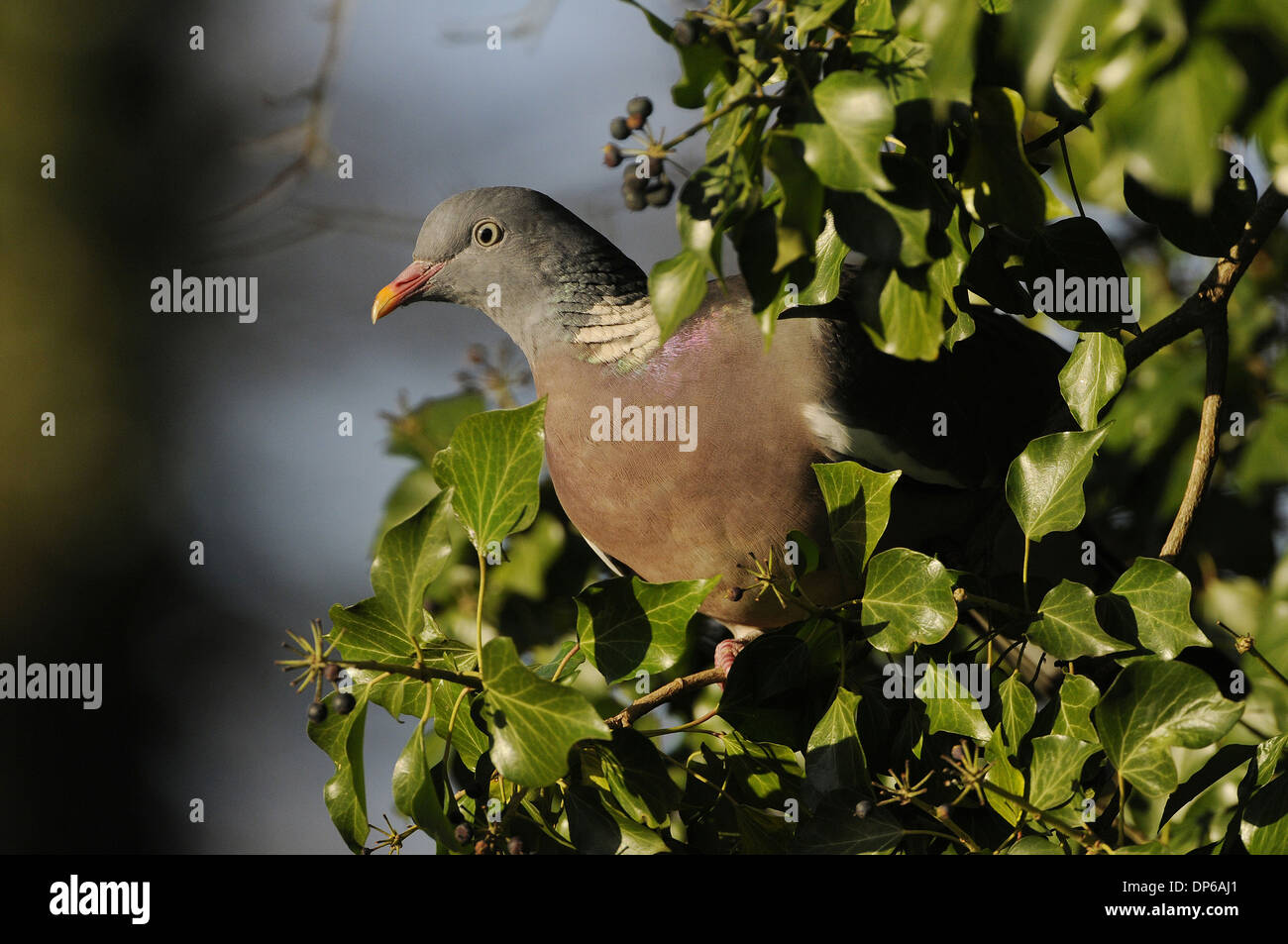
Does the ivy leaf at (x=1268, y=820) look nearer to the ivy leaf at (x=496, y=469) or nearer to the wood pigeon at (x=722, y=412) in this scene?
the wood pigeon at (x=722, y=412)

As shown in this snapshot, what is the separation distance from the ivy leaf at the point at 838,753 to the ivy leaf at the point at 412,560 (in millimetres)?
475

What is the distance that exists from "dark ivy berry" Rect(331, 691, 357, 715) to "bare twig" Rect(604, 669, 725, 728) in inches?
12.1

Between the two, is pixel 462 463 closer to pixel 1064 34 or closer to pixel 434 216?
pixel 1064 34

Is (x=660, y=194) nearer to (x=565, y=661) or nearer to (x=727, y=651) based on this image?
(x=565, y=661)

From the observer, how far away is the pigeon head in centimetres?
207

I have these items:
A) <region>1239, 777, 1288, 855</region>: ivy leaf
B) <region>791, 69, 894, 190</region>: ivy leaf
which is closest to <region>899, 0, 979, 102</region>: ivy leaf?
<region>791, 69, 894, 190</region>: ivy leaf

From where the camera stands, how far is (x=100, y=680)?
5.18 metres

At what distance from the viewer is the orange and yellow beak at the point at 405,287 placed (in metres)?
2.23

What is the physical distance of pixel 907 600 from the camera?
1241 millimetres

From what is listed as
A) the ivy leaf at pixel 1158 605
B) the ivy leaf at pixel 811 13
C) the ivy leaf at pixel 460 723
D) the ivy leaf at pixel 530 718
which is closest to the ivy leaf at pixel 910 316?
the ivy leaf at pixel 811 13

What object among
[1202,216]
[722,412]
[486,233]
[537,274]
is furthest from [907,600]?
[486,233]

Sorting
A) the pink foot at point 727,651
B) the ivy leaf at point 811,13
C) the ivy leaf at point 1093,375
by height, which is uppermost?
the ivy leaf at point 811,13
